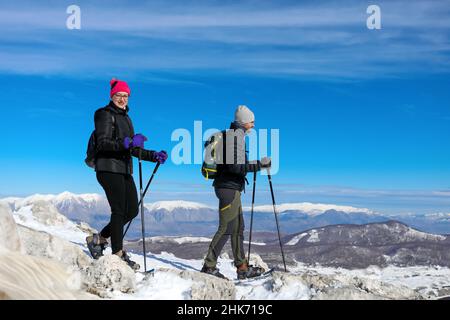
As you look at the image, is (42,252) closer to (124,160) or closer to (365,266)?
(124,160)

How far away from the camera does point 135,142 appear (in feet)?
32.5

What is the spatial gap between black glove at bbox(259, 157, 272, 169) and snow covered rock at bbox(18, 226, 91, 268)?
4608 mm

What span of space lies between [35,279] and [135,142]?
→ 357 centimetres

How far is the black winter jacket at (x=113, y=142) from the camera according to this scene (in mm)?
9875

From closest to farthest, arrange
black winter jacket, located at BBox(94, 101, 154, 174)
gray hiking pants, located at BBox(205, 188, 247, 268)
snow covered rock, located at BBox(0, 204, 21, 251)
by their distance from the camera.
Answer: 1. snow covered rock, located at BBox(0, 204, 21, 251)
2. black winter jacket, located at BBox(94, 101, 154, 174)
3. gray hiking pants, located at BBox(205, 188, 247, 268)

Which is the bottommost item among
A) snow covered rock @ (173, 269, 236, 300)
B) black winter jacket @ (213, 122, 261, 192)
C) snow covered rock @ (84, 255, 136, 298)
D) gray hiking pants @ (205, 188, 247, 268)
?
snow covered rock @ (173, 269, 236, 300)

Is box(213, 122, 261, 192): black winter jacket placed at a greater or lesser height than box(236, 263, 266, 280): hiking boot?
greater

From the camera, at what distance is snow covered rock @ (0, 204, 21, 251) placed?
8383 mm

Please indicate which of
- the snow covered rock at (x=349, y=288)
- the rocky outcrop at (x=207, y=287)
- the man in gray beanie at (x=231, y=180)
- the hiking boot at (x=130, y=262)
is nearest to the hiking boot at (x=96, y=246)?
the hiking boot at (x=130, y=262)

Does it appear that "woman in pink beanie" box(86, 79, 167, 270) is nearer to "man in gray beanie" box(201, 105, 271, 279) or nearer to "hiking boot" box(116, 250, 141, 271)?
"hiking boot" box(116, 250, 141, 271)

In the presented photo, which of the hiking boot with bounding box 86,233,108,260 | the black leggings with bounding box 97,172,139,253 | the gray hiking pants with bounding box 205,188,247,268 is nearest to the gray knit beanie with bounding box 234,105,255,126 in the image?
the gray hiking pants with bounding box 205,188,247,268

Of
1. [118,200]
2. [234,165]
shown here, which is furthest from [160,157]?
[234,165]

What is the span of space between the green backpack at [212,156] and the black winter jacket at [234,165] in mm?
90
